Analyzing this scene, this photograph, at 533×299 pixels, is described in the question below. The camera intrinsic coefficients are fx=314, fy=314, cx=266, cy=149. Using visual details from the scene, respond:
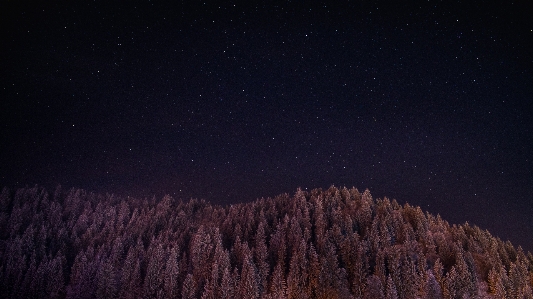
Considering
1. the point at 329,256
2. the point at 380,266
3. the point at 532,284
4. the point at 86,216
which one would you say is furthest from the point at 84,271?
the point at 532,284

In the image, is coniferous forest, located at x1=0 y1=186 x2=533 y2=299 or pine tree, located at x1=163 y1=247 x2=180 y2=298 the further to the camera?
pine tree, located at x1=163 y1=247 x2=180 y2=298

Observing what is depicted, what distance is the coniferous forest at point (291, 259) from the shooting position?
85.8m

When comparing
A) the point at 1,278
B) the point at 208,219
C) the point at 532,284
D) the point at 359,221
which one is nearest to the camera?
the point at 532,284

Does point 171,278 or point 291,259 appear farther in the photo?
point 291,259

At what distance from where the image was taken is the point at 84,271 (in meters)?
103

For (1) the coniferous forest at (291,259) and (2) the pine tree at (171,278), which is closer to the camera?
(1) the coniferous forest at (291,259)

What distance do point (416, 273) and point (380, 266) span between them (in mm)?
9397

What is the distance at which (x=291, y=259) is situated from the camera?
95750 mm

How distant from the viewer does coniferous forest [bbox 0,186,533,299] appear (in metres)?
85.8

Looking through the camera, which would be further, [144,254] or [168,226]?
[168,226]

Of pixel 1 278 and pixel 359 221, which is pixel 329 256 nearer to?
pixel 359 221

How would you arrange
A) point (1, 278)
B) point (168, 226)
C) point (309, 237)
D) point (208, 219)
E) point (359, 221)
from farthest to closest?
point (208, 219), point (168, 226), point (359, 221), point (309, 237), point (1, 278)

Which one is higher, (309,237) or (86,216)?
(86,216)

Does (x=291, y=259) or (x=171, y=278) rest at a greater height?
(x=291, y=259)
